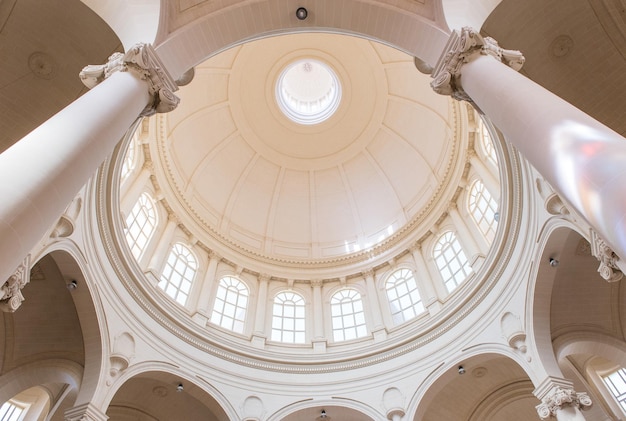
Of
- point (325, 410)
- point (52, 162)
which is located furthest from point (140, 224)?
point (52, 162)

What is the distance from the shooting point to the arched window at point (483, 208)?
56.9 ft

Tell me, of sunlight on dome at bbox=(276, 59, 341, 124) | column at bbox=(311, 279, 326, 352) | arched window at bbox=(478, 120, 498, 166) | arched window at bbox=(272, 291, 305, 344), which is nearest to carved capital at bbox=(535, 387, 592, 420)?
arched window at bbox=(478, 120, 498, 166)

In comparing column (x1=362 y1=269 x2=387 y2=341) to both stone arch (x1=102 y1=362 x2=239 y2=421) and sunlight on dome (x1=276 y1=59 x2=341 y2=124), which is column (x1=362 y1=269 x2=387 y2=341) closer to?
stone arch (x1=102 y1=362 x2=239 y2=421)

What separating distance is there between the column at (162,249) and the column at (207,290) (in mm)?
1940

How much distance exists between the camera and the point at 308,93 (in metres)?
28.0

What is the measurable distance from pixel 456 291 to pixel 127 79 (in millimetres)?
13198

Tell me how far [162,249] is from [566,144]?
15.7 meters

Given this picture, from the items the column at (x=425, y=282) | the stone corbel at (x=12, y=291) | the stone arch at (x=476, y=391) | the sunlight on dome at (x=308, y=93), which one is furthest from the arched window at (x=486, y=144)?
the stone corbel at (x=12, y=291)

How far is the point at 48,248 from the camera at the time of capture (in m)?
10.6

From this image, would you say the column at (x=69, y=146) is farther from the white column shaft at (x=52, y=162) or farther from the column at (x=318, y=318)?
the column at (x=318, y=318)

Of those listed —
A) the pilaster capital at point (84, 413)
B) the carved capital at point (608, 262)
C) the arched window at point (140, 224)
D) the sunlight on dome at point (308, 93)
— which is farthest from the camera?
the sunlight on dome at point (308, 93)

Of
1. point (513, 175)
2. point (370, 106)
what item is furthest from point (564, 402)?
point (370, 106)

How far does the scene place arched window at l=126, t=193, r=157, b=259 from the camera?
17188 mm

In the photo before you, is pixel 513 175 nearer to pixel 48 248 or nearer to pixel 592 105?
pixel 592 105
